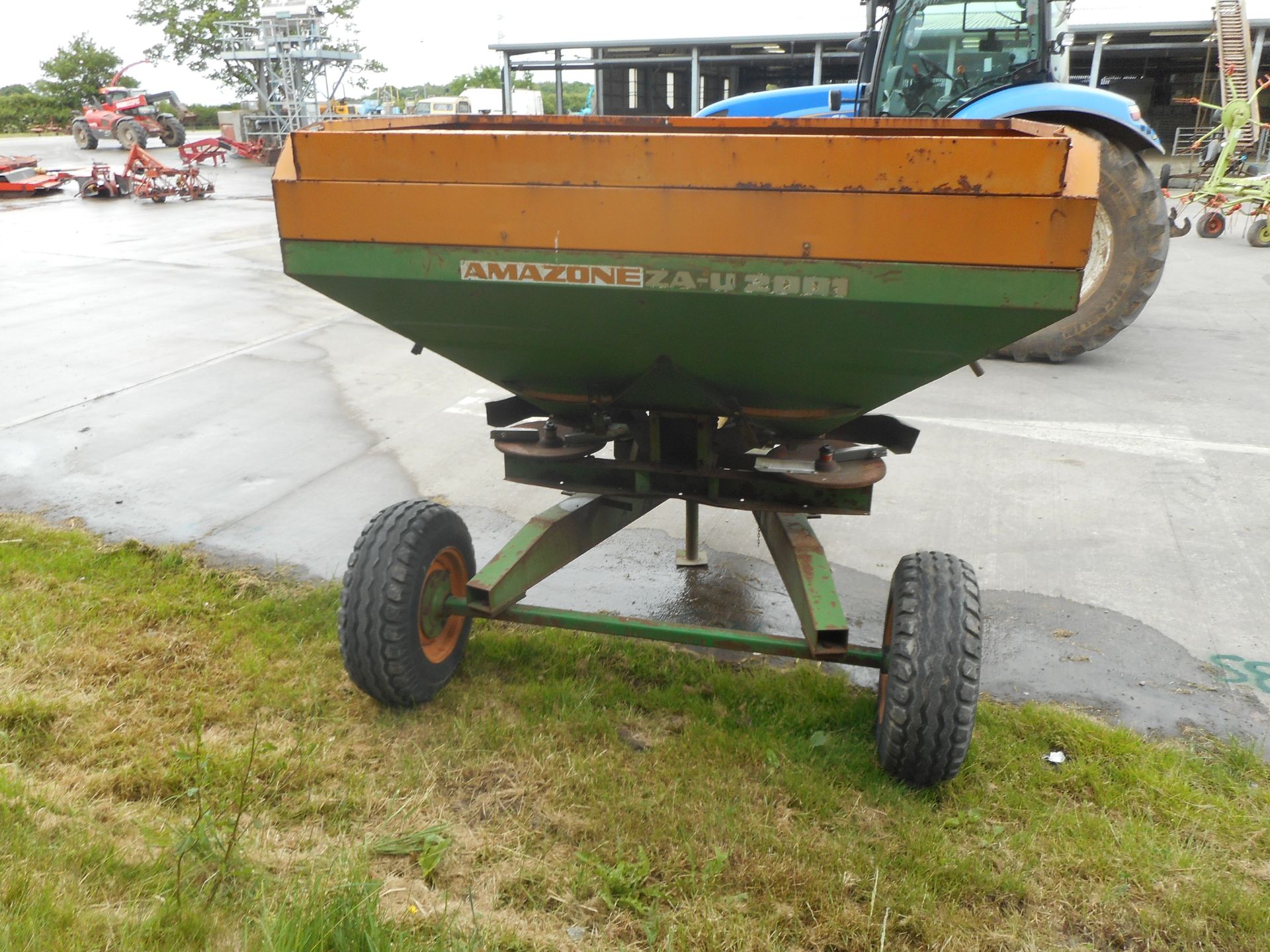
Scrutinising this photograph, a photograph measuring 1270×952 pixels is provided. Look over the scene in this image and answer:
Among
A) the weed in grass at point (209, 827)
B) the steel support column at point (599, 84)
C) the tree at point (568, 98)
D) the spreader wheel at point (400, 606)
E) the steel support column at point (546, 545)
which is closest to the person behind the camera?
the weed in grass at point (209, 827)

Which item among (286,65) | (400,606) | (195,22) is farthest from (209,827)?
(195,22)

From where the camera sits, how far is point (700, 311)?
2.46 m

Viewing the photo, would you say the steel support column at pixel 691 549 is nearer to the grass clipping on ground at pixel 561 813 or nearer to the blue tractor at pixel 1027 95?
the grass clipping on ground at pixel 561 813

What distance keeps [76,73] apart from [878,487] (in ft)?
155

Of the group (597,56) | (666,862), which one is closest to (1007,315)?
(666,862)

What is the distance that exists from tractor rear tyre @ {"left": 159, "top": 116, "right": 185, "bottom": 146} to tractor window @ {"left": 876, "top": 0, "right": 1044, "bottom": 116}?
26258mm

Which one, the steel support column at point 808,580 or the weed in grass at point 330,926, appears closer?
the weed in grass at point 330,926

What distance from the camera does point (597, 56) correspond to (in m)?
19.8

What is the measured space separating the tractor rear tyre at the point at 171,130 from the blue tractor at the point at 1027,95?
26.3m

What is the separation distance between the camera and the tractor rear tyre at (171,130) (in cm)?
2783

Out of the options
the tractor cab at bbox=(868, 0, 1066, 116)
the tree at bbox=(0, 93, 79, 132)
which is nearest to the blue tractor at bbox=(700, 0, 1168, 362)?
the tractor cab at bbox=(868, 0, 1066, 116)

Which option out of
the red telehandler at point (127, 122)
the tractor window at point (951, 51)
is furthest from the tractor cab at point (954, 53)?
the red telehandler at point (127, 122)

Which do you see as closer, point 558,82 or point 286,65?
point 558,82

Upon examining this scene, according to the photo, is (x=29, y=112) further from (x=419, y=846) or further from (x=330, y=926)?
(x=330, y=926)
